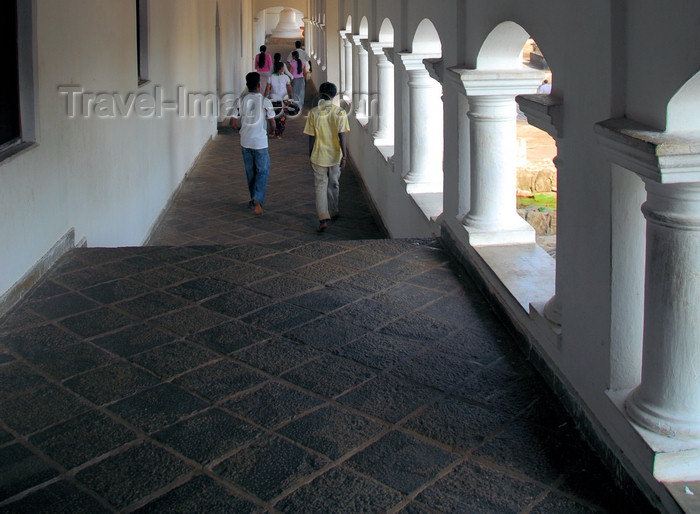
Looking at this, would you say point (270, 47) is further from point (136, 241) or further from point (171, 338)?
point (171, 338)

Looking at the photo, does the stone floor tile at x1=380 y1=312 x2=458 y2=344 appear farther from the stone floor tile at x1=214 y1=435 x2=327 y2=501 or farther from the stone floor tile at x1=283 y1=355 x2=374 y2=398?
the stone floor tile at x1=214 y1=435 x2=327 y2=501

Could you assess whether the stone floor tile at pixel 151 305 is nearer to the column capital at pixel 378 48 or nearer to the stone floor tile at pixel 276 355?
the stone floor tile at pixel 276 355

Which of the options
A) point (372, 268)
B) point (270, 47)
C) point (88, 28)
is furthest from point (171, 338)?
point (270, 47)

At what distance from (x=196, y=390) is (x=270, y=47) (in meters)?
41.1

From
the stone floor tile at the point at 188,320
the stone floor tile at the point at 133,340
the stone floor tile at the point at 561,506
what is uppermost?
the stone floor tile at the point at 188,320

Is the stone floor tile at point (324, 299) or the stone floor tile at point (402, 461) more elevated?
the stone floor tile at point (324, 299)

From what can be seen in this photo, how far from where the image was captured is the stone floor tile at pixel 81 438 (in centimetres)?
323

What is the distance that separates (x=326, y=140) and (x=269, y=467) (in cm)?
615

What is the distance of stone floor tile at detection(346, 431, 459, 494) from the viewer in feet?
10.0

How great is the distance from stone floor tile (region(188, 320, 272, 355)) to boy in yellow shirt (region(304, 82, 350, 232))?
4645mm

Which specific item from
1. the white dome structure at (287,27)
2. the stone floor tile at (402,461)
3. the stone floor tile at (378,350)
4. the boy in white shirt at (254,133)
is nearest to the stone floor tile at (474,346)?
the stone floor tile at (378,350)

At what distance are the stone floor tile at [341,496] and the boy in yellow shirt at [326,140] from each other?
6.12m

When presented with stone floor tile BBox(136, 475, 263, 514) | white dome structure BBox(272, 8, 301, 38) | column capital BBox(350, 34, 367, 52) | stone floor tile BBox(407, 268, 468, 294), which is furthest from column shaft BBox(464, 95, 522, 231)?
white dome structure BBox(272, 8, 301, 38)

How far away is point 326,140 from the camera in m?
8.96
